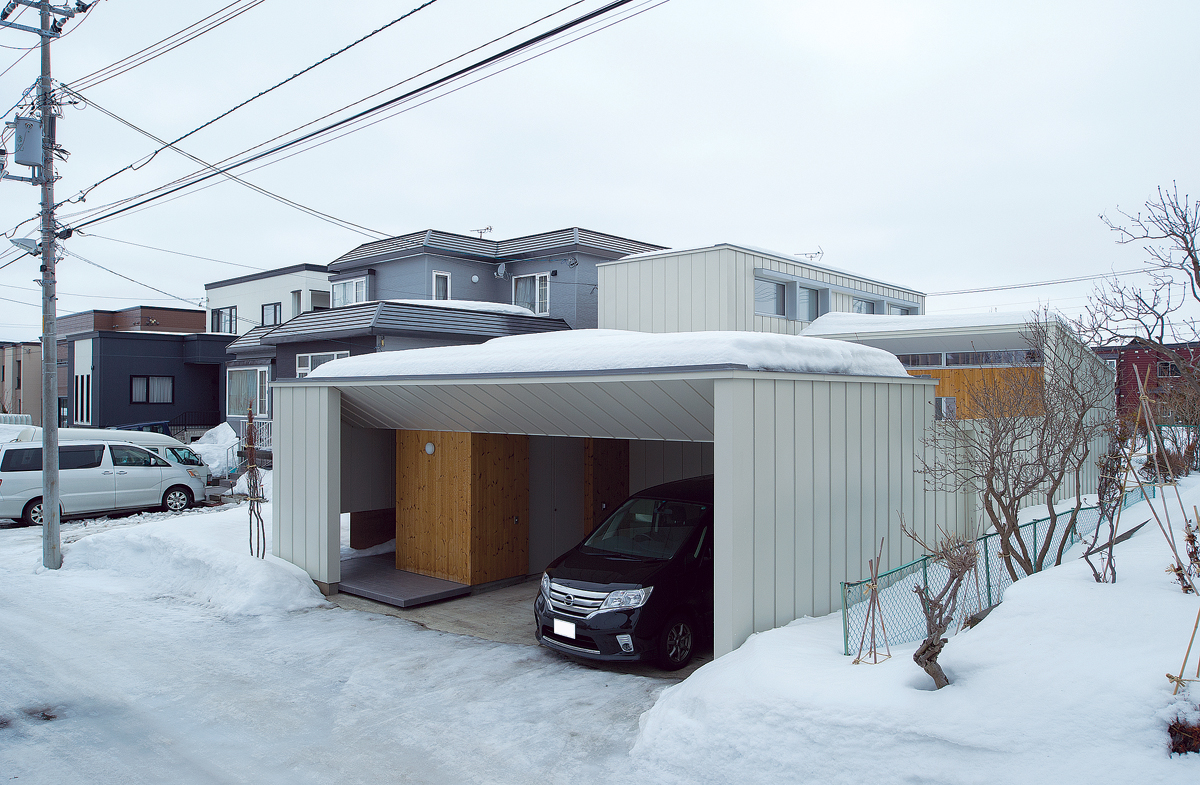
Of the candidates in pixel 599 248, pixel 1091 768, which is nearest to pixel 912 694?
pixel 1091 768

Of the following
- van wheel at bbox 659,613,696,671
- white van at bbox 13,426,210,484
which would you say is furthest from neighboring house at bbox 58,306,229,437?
van wheel at bbox 659,613,696,671

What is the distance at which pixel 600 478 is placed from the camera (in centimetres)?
1129

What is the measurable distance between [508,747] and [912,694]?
113 inches

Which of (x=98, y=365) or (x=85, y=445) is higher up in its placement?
(x=98, y=365)

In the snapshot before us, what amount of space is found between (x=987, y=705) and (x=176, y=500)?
1700cm

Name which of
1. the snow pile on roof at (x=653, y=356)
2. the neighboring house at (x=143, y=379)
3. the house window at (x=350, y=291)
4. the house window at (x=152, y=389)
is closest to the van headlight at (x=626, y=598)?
the snow pile on roof at (x=653, y=356)

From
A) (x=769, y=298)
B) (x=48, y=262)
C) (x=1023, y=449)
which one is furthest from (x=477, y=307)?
(x=1023, y=449)

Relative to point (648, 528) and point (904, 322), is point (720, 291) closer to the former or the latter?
point (904, 322)

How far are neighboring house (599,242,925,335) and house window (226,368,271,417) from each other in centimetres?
1260

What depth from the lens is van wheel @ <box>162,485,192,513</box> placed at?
16.3 m

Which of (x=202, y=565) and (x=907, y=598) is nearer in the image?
(x=907, y=598)

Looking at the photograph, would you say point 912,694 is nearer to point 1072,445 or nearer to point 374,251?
point 1072,445

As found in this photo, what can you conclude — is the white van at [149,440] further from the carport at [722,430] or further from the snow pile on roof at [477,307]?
the carport at [722,430]

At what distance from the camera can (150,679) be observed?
6.81 m
